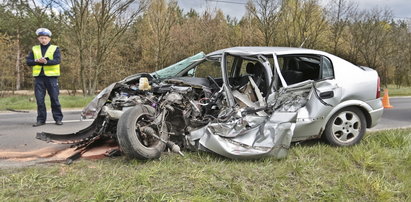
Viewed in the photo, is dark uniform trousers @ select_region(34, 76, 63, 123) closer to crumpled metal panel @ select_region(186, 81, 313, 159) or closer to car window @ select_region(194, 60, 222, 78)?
car window @ select_region(194, 60, 222, 78)

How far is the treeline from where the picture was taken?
48.9 ft

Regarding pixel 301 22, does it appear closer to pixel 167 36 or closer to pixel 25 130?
pixel 167 36

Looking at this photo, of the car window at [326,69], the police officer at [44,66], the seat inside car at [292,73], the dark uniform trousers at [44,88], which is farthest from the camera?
the dark uniform trousers at [44,88]

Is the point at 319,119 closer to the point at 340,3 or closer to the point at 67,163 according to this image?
the point at 67,163

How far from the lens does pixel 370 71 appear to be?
4605 millimetres

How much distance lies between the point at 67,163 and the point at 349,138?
375 cm

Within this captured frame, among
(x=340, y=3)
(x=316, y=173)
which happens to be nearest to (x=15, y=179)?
(x=316, y=173)

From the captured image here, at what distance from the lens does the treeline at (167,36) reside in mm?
14906

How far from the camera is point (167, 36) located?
18.9 meters

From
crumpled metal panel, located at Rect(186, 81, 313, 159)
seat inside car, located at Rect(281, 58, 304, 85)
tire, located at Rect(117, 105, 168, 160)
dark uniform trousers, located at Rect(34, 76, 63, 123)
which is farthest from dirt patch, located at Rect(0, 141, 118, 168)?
seat inside car, located at Rect(281, 58, 304, 85)

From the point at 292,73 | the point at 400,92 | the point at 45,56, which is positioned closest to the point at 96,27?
the point at 45,56

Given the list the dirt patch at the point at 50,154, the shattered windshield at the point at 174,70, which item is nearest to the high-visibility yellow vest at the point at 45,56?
the dirt patch at the point at 50,154

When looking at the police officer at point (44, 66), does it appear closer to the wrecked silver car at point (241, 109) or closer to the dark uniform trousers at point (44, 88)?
the dark uniform trousers at point (44, 88)

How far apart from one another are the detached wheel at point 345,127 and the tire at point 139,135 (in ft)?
7.44
